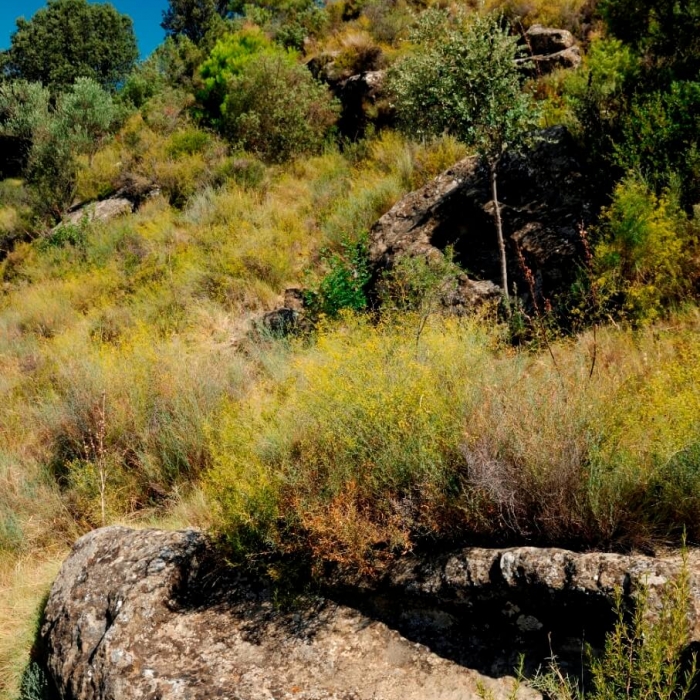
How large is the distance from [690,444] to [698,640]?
1.03 metres

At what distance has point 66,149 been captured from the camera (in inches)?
619

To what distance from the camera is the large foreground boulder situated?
8.02 ft

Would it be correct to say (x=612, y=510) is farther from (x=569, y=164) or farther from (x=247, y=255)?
(x=247, y=255)

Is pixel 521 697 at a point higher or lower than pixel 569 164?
lower

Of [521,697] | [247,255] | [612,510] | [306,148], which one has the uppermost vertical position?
[306,148]

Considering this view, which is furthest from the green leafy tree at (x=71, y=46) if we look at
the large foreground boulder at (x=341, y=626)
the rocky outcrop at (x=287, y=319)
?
the large foreground boulder at (x=341, y=626)

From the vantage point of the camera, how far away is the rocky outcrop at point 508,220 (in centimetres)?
682

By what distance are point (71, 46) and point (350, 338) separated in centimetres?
3312

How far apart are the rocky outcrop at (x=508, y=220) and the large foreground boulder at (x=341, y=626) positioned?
4473mm

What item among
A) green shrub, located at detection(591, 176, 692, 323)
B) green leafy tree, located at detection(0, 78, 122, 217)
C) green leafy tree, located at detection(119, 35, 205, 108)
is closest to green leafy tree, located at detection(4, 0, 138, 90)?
green leafy tree, located at detection(119, 35, 205, 108)

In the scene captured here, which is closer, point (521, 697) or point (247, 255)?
point (521, 697)

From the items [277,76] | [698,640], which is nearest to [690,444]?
[698,640]

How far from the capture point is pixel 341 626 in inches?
115

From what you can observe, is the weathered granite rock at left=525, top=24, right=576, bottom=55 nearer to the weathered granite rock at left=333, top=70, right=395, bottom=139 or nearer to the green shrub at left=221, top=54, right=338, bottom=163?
the weathered granite rock at left=333, top=70, right=395, bottom=139
